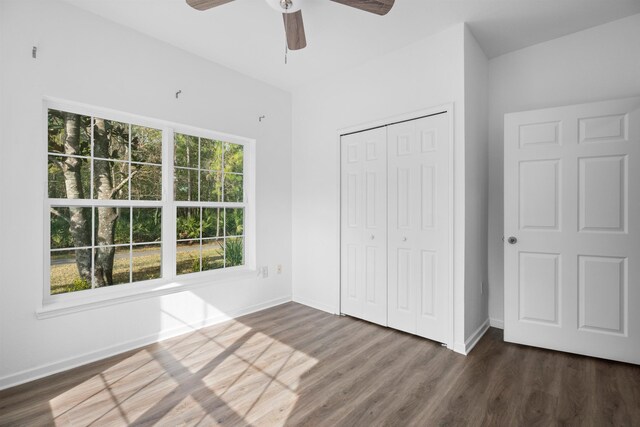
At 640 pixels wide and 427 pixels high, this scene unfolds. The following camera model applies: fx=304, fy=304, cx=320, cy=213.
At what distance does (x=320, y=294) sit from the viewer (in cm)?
391

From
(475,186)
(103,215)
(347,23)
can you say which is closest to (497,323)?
(475,186)

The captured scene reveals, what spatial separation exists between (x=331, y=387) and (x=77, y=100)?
3.03m

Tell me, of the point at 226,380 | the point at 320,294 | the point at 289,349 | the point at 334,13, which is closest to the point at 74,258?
the point at 226,380

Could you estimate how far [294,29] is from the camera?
89.7 inches

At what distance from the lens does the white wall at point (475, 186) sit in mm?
2746

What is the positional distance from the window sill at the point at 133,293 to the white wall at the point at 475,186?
2.46 meters

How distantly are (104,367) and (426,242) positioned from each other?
2.96 m

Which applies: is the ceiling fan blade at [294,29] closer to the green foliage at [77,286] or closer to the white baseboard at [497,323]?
the green foliage at [77,286]

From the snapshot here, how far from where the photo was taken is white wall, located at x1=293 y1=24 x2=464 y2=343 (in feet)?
8.95

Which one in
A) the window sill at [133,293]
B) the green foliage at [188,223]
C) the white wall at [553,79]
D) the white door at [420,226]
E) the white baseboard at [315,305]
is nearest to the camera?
the window sill at [133,293]

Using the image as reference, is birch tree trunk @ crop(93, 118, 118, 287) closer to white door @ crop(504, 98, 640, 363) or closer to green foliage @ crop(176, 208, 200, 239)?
green foliage @ crop(176, 208, 200, 239)

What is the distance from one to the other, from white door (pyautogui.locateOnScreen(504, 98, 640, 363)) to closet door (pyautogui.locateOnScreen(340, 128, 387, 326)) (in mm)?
1191

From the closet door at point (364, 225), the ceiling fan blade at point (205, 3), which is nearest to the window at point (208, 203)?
the closet door at point (364, 225)

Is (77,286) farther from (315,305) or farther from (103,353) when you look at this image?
(315,305)
